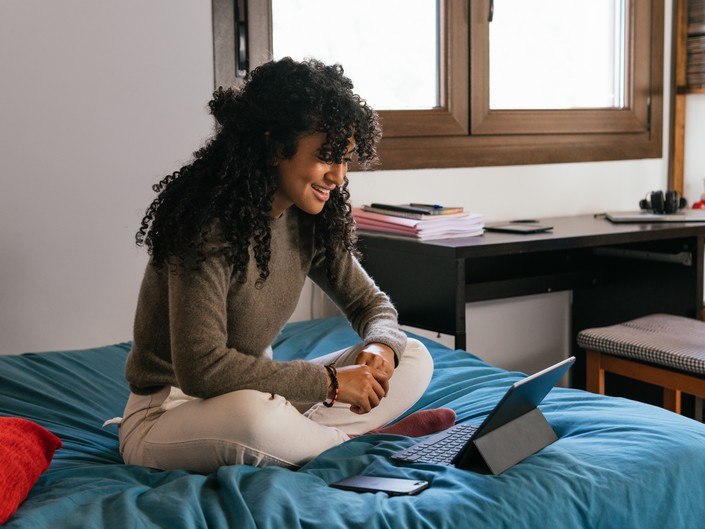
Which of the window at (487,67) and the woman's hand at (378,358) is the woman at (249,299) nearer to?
the woman's hand at (378,358)

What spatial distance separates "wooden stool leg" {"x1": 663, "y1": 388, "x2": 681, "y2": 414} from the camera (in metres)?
2.51

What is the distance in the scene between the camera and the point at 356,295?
1823 millimetres

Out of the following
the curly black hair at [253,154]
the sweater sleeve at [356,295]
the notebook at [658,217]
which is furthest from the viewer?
the notebook at [658,217]

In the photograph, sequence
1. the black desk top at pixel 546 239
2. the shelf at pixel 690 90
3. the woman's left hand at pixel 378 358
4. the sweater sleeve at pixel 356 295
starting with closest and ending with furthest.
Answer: the woman's left hand at pixel 378 358 < the sweater sleeve at pixel 356 295 < the black desk top at pixel 546 239 < the shelf at pixel 690 90

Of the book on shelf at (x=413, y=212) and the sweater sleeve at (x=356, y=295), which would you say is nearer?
the sweater sleeve at (x=356, y=295)

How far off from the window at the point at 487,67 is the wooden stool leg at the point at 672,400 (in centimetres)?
85

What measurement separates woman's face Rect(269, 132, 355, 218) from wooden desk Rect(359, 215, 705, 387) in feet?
2.16

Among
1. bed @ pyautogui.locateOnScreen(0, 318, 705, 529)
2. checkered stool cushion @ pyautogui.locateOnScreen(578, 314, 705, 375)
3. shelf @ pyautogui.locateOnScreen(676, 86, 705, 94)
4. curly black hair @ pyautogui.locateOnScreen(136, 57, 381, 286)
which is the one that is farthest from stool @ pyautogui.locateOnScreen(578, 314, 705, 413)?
curly black hair @ pyautogui.locateOnScreen(136, 57, 381, 286)

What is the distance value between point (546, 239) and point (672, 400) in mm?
602

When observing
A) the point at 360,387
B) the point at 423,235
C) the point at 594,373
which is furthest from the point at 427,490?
the point at 594,373

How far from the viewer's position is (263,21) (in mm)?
2463

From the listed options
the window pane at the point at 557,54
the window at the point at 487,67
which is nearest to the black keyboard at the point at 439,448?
the window at the point at 487,67

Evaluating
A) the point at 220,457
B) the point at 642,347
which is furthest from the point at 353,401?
the point at 642,347

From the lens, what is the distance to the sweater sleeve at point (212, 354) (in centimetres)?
142
